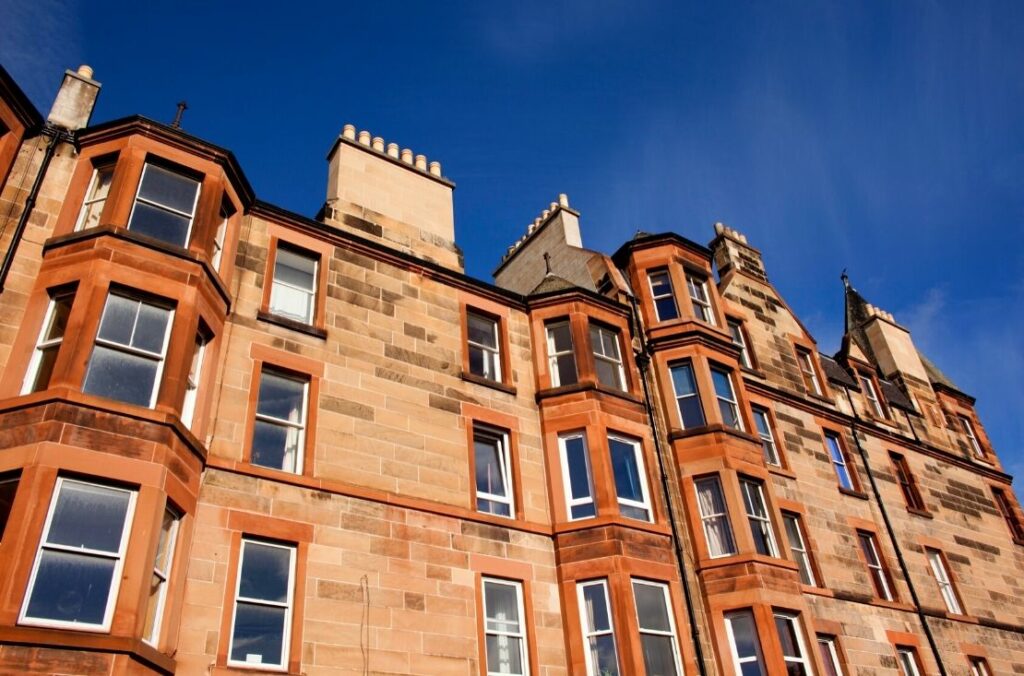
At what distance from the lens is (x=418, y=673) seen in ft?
46.4

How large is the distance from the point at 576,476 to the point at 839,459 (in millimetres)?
12054

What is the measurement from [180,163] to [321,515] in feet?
24.4

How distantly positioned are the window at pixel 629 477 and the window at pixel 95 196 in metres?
11.7

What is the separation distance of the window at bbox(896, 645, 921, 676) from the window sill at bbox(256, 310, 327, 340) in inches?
700

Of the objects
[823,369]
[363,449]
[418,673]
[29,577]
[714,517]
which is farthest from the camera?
[823,369]

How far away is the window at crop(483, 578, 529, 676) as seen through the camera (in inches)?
607

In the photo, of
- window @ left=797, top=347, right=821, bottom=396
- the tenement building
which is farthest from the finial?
window @ left=797, top=347, right=821, bottom=396

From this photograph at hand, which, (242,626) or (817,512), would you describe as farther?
(817,512)

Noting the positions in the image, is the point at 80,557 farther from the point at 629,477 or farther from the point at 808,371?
the point at 808,371

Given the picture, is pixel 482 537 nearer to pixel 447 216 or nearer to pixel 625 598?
pixel 625 598

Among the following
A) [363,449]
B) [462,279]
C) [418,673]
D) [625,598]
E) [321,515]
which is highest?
[462,279]

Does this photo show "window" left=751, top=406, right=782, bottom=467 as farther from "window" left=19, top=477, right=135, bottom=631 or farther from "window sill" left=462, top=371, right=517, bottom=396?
"window" left=19, top=477, right=135, bottom=631

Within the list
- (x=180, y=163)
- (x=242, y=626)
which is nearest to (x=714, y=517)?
(x=242, y=626)

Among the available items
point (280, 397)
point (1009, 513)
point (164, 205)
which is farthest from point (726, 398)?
point (1009, 513)
